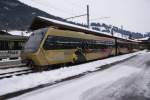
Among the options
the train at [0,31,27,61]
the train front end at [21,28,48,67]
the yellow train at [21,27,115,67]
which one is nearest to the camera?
the train front end at [21,28,48,67]

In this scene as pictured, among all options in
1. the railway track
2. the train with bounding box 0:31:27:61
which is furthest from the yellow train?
the train with bounding box 0:31:27:61

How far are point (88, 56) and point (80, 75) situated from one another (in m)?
9.74

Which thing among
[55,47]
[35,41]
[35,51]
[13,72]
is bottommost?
[13,72]

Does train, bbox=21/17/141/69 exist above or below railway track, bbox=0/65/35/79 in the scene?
above

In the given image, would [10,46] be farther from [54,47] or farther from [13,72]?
[13,72]

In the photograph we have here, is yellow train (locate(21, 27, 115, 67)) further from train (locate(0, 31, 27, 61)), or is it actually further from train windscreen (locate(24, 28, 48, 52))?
train (locate(0, 31, 27, 61))

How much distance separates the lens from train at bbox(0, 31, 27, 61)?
29.3 m

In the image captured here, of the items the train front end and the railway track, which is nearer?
the railway track

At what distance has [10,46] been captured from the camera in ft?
100.0

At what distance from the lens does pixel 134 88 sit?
10.0m

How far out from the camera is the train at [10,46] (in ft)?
96.2

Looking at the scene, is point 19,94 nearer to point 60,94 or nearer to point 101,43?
point 60,94

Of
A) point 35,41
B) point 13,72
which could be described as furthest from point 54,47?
point 13,72

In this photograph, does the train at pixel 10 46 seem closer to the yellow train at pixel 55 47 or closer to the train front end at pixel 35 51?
the yellow train at pixel 55 47
